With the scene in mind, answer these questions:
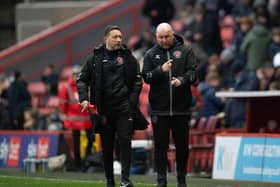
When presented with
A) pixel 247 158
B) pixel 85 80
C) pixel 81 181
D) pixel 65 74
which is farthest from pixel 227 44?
pixel 85 80

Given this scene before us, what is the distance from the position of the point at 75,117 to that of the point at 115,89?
7222mm

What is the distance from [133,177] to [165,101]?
4603 mm

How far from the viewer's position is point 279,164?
19.7 m

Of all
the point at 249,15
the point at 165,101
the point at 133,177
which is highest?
the point at 249,15

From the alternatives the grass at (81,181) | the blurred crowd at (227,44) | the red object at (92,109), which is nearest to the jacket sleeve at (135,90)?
the red object at (92,109)

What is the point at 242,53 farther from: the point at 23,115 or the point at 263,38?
the point at 23,115

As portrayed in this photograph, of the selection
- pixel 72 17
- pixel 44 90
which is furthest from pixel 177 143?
pixel 72 17

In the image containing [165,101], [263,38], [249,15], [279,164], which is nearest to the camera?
[165,101]

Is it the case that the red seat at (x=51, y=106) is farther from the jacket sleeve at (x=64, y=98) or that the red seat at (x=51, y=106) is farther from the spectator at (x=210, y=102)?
the spectator at (x=210, y=102)

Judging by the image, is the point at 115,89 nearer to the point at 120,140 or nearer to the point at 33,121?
the point at 120,140

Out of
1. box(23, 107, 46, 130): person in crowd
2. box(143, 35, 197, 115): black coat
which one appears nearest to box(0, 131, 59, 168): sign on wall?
box(23, 107, 46, 130): person in crowd

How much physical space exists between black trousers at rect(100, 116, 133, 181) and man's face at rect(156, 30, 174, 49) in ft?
3.85

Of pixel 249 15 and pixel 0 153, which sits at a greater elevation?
pixel 249 15

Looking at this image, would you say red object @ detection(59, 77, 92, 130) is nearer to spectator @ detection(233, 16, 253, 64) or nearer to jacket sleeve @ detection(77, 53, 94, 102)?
spectator @ detection(233, 16, 253, 64)
